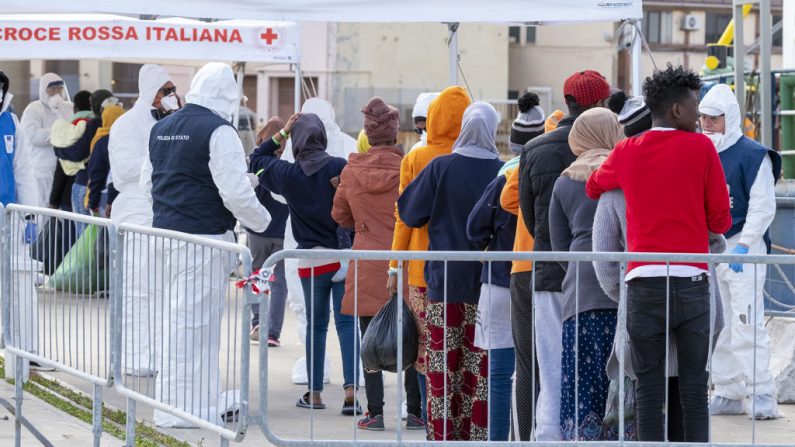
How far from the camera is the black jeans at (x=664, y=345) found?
571 centimetres

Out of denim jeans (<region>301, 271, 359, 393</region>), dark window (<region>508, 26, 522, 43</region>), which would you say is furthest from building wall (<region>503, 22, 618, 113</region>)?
denim jeans (<region>301, 271, 359, 393</region>)

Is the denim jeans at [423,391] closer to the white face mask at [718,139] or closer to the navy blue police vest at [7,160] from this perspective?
the white face mask at [718,139]

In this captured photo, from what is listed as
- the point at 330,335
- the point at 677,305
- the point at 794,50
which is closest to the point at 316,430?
the point at 677,305

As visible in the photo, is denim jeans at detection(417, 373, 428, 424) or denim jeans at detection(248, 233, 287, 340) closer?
denim jeans at detection(417, 373, 428, 424)

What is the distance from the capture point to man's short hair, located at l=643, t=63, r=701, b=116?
5.82 meters

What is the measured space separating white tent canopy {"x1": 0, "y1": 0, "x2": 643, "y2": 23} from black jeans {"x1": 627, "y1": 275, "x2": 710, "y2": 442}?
4480 millimetres

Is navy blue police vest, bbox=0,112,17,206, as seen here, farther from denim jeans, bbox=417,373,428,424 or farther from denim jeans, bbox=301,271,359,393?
denim jeans, bbox=417,373,428,424

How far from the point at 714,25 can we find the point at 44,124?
152 feet

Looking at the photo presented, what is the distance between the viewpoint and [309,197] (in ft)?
Result: 27.7

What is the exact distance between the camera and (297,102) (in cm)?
1274

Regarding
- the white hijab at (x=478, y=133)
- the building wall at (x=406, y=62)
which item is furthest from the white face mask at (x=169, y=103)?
the building wall at (x=406, y=62)

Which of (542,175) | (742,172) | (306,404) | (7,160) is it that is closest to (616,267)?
(542,175)

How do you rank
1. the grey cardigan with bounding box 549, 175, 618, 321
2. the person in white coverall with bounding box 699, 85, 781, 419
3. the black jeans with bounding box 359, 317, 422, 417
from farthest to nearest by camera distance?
the person in white coverall with bounding box 699, 85, 781, 419 → the black jeans with bounding box 359, 317, 422, 417 → the grey cardigan with bounding box 549, 175, 618, 321

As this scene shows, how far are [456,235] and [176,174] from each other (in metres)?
1.65
